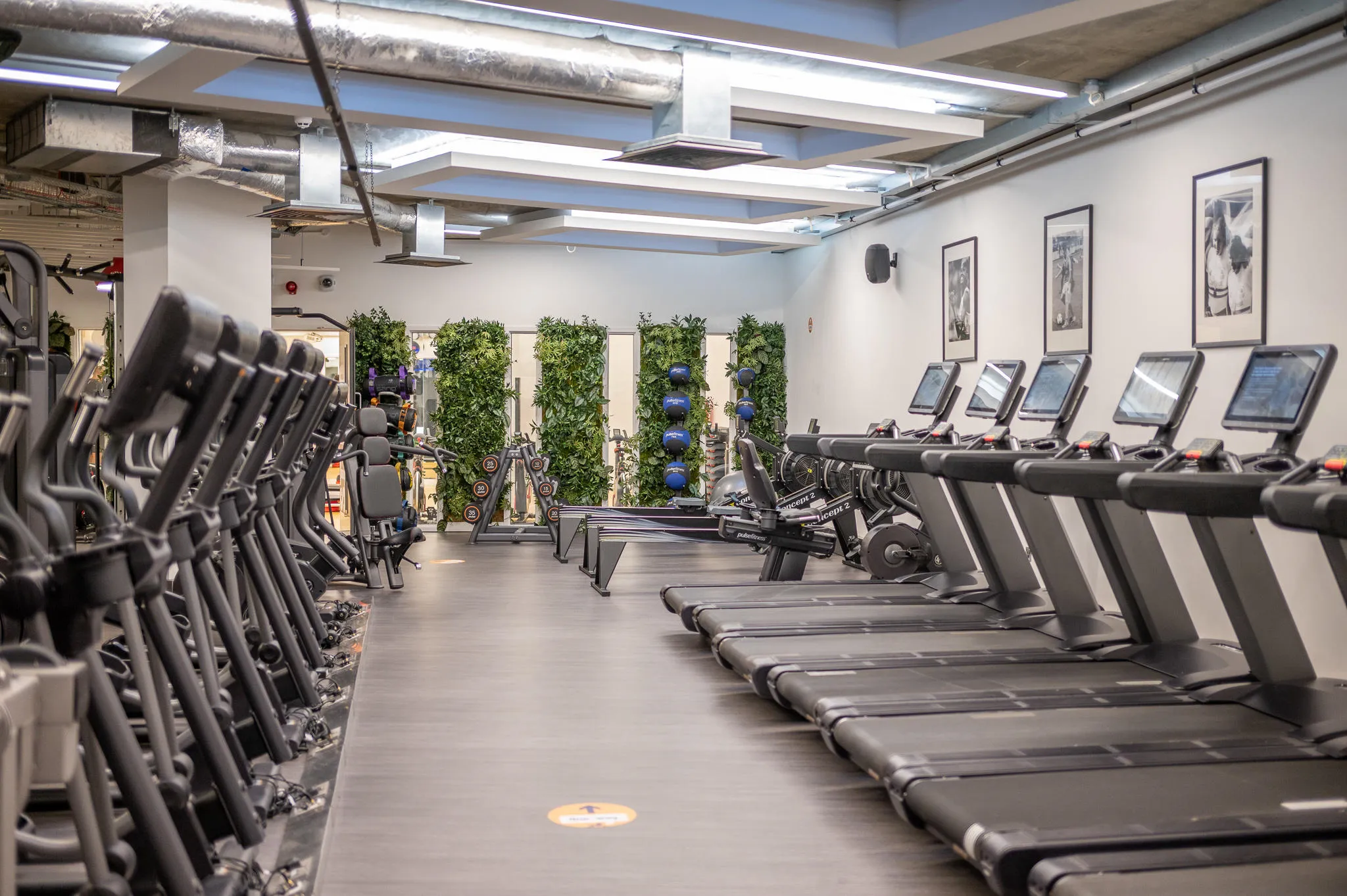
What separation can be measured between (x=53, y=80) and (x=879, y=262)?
21.2 ft

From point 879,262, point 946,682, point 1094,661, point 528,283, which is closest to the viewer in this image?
point 946,682

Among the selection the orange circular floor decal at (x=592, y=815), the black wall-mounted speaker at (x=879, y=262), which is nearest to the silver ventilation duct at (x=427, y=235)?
the black wall-mounted speaker at (x=879, y=262)

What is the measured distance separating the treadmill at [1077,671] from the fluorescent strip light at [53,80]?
211 inches

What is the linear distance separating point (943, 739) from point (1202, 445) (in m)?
1.50

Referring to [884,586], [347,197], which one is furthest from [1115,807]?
[347,197]

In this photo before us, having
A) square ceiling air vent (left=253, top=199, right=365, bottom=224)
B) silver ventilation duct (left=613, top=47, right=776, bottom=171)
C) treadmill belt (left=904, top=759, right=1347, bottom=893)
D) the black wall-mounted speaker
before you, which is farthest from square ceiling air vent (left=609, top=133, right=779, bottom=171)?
the black wall-mounted speaker

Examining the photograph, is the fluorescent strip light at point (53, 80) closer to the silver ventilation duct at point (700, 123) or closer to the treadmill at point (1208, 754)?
the silver ventilation duct at point (700, 123)

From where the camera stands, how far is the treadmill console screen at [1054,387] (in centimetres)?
557

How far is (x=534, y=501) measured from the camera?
13602 millimetres

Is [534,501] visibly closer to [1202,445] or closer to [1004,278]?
[1004,278]

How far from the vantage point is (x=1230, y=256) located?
20.3 feet

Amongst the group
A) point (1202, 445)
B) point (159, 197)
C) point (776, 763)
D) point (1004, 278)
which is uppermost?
point (159, 197)

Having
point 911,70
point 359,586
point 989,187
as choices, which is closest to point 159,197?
point 359,586

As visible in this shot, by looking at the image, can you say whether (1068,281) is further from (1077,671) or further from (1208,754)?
(1208,754)
